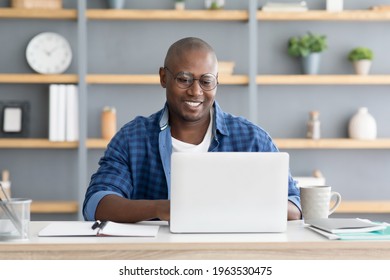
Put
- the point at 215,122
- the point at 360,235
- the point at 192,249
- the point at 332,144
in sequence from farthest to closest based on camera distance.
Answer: the point at 332,144, the point at 215,122, the point at 360,235, the point at 192,249

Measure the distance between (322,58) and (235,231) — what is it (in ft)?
9.35

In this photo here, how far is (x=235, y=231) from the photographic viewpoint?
72.1 inches

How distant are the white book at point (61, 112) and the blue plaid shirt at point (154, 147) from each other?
1678 millimetres

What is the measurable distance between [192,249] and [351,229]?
1.47 ft

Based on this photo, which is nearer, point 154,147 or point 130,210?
point 130,210

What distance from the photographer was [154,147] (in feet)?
8.36

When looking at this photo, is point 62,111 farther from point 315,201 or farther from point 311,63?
point 315,201

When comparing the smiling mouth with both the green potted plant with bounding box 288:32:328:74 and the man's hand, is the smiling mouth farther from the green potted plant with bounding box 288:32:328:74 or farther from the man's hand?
the green potted plant with bounding box 288:32:328:74

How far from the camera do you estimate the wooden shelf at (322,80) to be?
13.8ft

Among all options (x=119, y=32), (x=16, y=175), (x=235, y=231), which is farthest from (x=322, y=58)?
(x=235, y=231)

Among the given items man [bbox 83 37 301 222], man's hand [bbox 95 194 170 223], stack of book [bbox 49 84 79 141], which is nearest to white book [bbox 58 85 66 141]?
stack of book [bbox 49 84 79 141]

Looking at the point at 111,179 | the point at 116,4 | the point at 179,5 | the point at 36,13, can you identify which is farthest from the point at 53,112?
the point at 111,179

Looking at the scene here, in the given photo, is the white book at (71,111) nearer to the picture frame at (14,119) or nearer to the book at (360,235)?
the picture frame at (14,119)

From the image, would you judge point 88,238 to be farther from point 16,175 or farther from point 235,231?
point 16,175
